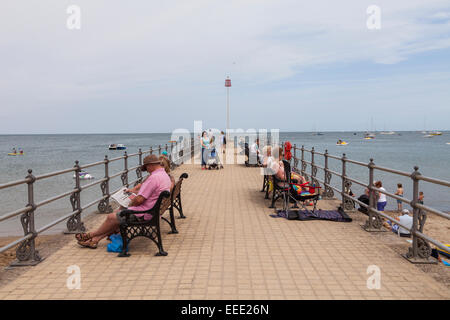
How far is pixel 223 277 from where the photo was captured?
168 inches

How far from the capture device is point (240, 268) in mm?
4559

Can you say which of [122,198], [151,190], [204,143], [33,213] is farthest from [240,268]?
[204,143]

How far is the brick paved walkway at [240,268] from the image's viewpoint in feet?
12.7

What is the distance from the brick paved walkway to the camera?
12.7ft

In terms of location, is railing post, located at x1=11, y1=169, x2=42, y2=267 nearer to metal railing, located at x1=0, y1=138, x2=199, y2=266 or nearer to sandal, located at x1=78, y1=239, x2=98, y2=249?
metal railing, located at x1=0, y1=138, x2=199, y2=266

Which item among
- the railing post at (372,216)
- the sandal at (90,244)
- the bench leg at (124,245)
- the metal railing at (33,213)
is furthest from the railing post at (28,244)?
the railing post at (372,216)

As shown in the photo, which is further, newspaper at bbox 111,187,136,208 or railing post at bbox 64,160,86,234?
railing post at bbox 64,160,86,234

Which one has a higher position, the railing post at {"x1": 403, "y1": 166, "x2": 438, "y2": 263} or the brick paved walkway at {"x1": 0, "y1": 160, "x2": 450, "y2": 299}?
the railing post at {"x1": 403, "y1": 166, "x2": 438, "y2": 263}

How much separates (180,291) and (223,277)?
596 millimetres

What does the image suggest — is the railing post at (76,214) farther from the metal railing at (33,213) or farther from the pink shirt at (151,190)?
the pink shirt at (151,190)

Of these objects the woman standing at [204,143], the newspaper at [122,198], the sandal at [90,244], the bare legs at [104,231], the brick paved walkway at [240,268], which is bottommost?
the brick paved walkway at [240,268]

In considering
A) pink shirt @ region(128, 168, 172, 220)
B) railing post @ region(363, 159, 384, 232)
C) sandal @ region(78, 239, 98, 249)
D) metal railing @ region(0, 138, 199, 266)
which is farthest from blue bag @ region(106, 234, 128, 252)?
railing post @ region(363, 159, 384, 232)
